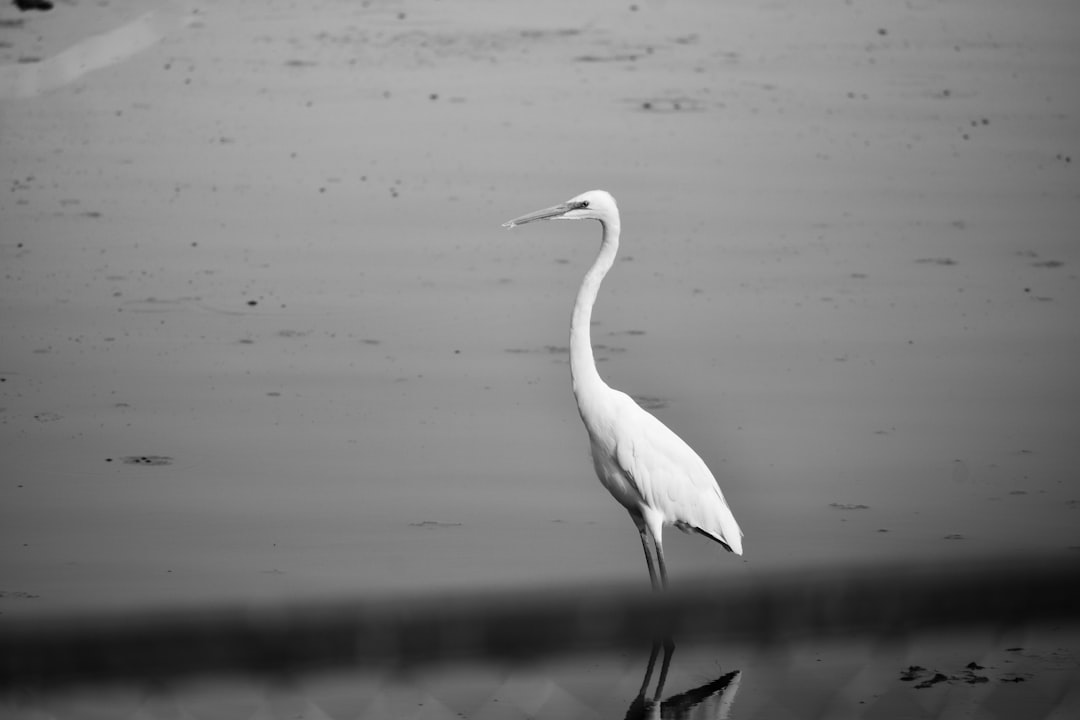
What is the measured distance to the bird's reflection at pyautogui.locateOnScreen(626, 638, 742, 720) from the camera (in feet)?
14.2

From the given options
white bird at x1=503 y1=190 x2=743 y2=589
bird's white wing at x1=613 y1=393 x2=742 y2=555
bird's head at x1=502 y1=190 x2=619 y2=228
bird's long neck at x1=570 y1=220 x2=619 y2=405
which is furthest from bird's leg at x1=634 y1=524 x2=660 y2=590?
bird's head at x1=502 y1=190 x2=619 y2=228

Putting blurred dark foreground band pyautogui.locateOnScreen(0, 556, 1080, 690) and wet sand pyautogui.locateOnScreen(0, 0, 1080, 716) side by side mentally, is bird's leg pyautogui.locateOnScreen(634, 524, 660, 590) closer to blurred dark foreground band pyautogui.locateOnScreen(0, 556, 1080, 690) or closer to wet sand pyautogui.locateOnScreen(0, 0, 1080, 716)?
wet sand pyautogui.locateOnScreen(0, 0, 1080, 716)

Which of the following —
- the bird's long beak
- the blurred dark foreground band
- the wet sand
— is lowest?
the wet sand

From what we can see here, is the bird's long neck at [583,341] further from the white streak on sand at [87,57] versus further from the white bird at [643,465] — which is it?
the white streak on sand at [87,57]

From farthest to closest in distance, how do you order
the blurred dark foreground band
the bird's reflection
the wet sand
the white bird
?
the wet sand, the white bird, the bird's reflection, the blurred dark foreground band

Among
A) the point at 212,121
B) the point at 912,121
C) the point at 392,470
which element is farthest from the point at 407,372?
the point at 912,121

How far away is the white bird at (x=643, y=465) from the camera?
5.13 m

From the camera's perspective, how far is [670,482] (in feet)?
16.8

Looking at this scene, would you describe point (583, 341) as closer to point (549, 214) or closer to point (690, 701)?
point (549, 214)

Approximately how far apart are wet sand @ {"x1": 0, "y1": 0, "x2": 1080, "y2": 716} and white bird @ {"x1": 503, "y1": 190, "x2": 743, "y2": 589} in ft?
0.61

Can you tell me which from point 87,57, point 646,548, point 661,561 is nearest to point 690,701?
point 661,561

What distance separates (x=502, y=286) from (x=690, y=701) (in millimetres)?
4200

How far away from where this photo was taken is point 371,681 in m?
1.45

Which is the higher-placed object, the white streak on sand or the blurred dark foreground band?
the blurred dark foreground band
